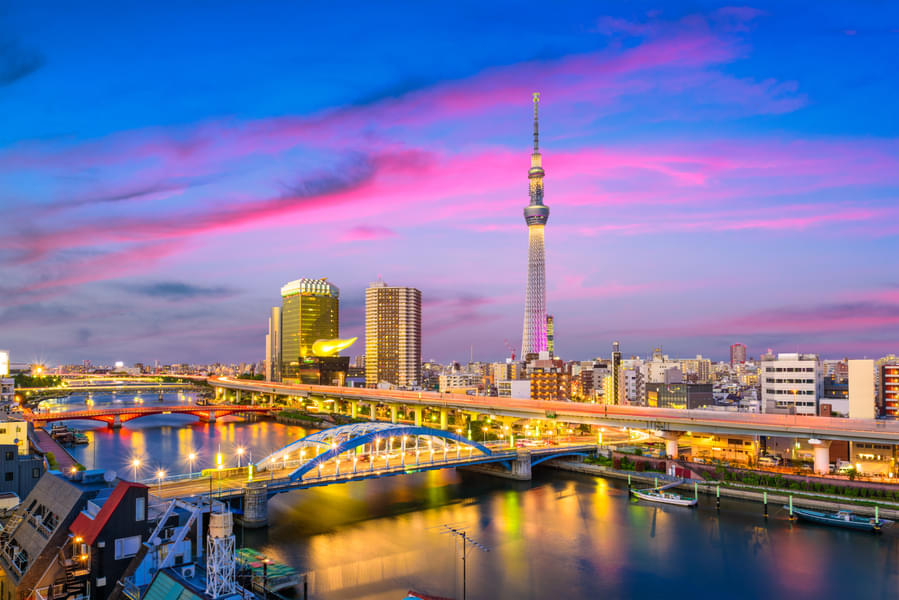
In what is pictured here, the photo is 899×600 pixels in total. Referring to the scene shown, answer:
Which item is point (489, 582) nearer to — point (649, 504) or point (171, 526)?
point (171, 526)

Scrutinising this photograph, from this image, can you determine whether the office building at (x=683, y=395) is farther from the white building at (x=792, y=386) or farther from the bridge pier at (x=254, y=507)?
the bridge pier at (x=254, y=507)

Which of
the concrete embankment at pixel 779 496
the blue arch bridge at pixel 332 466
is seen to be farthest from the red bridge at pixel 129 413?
the concrete embankment at pixel 779 496

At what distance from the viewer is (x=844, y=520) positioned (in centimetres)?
2773

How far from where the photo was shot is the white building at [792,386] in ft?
157

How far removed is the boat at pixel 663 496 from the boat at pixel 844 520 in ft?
15.7

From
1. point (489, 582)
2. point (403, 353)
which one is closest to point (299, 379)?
point (403, 353)

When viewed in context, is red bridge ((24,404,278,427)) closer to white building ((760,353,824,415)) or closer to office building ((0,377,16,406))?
office building ((0,377,16,406))

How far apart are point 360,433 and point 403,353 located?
100360 millimetres

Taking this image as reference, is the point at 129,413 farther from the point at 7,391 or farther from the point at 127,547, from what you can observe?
the point at 127,547

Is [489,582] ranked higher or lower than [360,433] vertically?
lower

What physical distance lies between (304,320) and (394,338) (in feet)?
67.7

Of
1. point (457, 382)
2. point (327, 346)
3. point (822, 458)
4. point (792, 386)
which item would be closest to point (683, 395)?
point (792, 386)

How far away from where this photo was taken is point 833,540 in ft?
85.8

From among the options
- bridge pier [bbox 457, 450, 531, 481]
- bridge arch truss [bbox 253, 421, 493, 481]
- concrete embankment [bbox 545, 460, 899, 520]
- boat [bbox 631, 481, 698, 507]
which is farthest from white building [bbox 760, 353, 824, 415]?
bridge arch truss [bbox 253, 421, 493, 481]
